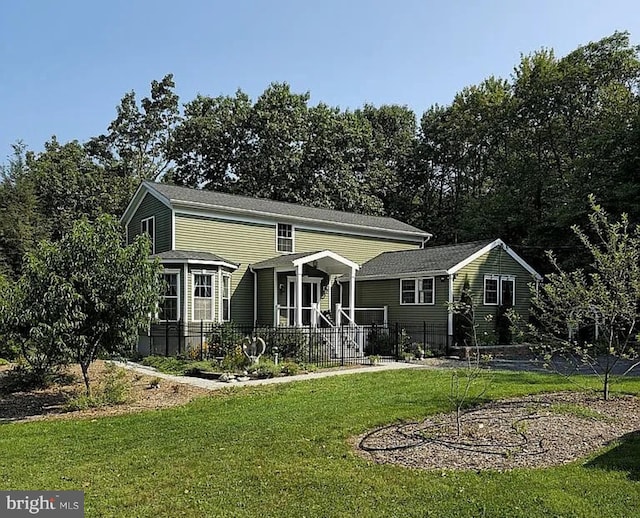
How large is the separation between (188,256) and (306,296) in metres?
5.82

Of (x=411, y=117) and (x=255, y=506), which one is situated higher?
(x=411, y=117)

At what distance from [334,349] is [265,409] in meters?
9.16

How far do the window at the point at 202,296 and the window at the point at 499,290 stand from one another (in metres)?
10.2

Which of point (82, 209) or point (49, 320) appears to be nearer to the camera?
point (49, 320)

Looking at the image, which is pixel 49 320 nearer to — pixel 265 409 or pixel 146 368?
pixel 265 409

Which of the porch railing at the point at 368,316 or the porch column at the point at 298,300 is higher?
the porch column at the point at 298,300

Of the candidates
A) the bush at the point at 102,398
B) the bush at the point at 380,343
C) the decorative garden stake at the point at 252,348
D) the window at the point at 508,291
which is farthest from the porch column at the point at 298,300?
the bush at the point at 102,398

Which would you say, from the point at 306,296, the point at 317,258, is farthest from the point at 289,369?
the point at 306,296

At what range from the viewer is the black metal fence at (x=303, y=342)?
56.5ft

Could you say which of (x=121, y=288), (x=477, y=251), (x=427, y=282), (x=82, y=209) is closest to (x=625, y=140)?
(x=477, y=251)

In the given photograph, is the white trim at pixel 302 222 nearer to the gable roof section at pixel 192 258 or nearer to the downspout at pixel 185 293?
the gable roof section at pixel 192 258

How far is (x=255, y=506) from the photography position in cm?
506

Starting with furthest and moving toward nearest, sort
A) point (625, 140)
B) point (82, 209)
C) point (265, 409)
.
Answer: point (82, 209) → point (625, 140) → point (265, 409)

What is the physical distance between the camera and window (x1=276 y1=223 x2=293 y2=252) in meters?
23.0
